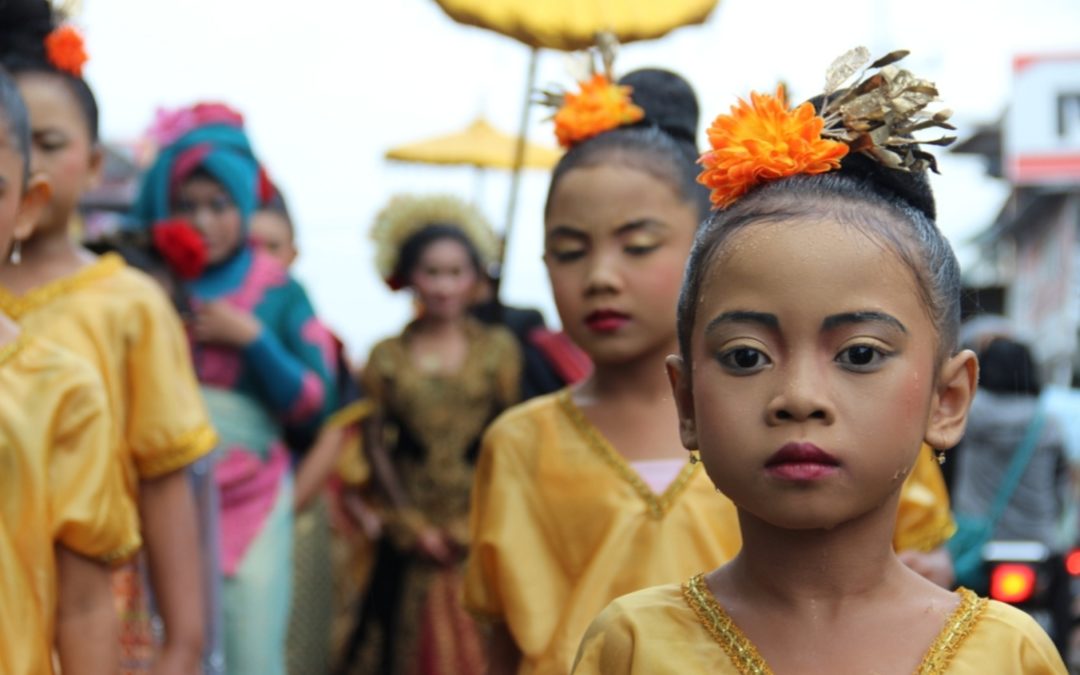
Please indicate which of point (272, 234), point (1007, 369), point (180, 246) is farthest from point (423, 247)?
point (1007, 369)

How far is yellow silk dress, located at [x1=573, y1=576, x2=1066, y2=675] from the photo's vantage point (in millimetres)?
2215

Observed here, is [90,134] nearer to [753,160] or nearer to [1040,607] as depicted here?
[753,160]

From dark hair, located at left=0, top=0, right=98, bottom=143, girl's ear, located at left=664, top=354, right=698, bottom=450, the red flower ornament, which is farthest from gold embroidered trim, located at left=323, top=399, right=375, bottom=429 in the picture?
girl's ear, located at left=664, top=354, right=698, bottom=450

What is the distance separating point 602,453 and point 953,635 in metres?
1.33

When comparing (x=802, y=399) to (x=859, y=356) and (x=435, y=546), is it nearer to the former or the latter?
Result: (x=859, y=356)

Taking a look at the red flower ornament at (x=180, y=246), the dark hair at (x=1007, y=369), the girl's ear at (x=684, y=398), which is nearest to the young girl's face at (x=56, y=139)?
the red flower ornament at (x=180, y=246)

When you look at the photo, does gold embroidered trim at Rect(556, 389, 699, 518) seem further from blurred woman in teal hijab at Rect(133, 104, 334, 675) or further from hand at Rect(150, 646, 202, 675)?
blurred woman in teal hijab at Rect(133, 104, 334, 675)

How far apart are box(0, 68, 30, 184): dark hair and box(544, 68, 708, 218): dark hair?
1.09 m

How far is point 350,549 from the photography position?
8102mm

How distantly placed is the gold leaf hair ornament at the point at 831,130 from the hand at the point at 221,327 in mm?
3425

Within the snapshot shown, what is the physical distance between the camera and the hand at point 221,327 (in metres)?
5.59

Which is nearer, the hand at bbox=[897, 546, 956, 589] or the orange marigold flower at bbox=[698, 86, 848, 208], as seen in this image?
the orange marigold flower at bbox=[698, 86, 848, 208]

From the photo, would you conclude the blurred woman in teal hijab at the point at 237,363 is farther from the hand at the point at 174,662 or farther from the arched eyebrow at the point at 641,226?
the arched eyebrow at the point at 641,226

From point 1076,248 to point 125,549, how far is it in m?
14.3
